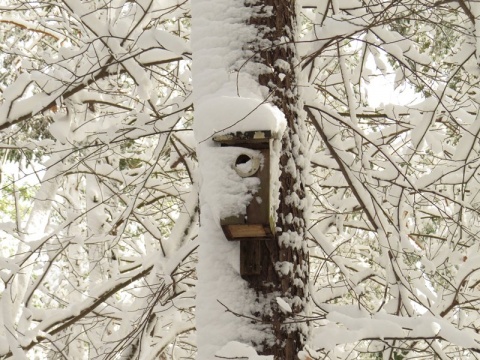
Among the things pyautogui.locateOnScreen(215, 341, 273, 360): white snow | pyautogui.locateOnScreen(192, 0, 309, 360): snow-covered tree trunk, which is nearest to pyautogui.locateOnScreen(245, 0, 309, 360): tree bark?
pyautogui.locateOnScreen(192, 0, 309, 360): snow-covered tree trunk

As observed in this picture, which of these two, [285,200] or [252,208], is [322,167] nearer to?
[285,200]

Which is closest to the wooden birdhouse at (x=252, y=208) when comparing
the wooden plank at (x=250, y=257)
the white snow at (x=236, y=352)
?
the wooden plank at (x=250, y=257)

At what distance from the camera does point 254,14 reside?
221 centimetres

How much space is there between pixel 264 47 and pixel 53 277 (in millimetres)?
7158

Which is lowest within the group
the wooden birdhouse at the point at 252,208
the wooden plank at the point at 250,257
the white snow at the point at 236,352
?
the white snow at the point at 236,352

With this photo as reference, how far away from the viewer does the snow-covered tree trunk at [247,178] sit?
6.47ft

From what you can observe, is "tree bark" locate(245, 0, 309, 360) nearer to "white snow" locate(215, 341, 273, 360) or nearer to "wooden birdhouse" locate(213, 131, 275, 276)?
"wooden birdhouse" locate(213, 131, 275, 276)

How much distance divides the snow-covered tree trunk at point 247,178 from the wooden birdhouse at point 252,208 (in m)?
0.02

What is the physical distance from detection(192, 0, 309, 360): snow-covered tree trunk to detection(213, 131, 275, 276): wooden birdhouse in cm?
2

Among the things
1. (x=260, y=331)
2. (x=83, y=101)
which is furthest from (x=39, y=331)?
(x=260, y=331)

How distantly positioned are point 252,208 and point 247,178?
10 cm

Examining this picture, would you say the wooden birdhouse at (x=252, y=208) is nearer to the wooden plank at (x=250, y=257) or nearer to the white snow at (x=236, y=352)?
the wooden plank at (x=250, y=257)

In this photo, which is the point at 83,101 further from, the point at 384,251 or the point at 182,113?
the point at 384,251

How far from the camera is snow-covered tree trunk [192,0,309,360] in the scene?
1973 millimetres
